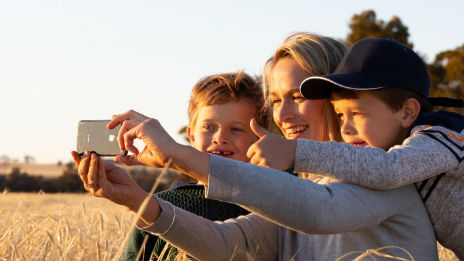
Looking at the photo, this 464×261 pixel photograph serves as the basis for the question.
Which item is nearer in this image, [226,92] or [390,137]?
[390,137]

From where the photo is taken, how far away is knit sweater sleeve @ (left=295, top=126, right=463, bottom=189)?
178cm

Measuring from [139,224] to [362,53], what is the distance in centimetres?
101

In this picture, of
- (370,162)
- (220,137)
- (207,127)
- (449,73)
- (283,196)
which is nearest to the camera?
(283,196)

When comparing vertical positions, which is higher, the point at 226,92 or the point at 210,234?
the point at 226,92

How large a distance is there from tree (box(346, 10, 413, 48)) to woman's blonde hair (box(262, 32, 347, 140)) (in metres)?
14.4

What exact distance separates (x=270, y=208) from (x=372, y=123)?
0.64m

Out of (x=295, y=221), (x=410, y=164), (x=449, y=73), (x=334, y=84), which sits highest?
(x=334, y=84)

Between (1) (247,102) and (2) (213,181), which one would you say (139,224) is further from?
(1) (247,102)

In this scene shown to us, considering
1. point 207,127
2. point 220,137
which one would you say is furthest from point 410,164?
point 207,127

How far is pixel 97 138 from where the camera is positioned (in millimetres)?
2166

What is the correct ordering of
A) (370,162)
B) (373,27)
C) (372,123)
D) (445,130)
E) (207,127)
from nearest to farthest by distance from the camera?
(370,162)
(445,130)
(372,123)
(207,127)
(373,27)

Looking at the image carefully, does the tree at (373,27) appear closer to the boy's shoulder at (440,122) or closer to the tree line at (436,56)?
the tree line at (436,56)

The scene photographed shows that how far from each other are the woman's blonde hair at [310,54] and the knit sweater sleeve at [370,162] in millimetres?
1221

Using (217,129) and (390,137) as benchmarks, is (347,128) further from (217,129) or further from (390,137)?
(217,129)
